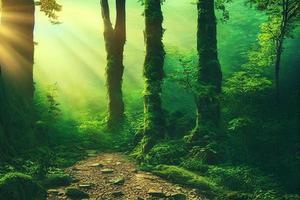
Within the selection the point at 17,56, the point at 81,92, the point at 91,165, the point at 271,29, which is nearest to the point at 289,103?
the point at 271,29

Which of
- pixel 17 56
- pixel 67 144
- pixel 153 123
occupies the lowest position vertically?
pixel 67 144

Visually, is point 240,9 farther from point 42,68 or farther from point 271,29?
point 271,29

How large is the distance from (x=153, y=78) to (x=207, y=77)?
2.19 meters

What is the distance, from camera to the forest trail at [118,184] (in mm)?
10900

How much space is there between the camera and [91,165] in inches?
565

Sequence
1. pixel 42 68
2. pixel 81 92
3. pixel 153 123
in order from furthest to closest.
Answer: pixel 42 68 < pixel 81 92 < pixel 153 123

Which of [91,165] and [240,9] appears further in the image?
[240,9]

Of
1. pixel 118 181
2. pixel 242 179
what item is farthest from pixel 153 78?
pixel 242 179

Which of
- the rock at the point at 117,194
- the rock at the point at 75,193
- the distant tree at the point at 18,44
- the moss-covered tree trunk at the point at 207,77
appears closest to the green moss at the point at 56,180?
the rock at the point at 75,193

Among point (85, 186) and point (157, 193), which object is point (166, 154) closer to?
point (157, 193)

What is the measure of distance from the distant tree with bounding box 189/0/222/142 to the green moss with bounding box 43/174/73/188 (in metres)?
5.47

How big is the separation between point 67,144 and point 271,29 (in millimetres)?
11125

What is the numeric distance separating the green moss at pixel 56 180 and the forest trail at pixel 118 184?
0.24 metres

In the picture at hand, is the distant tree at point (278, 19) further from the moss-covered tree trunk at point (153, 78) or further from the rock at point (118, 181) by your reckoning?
the rock at point (118, 181)
